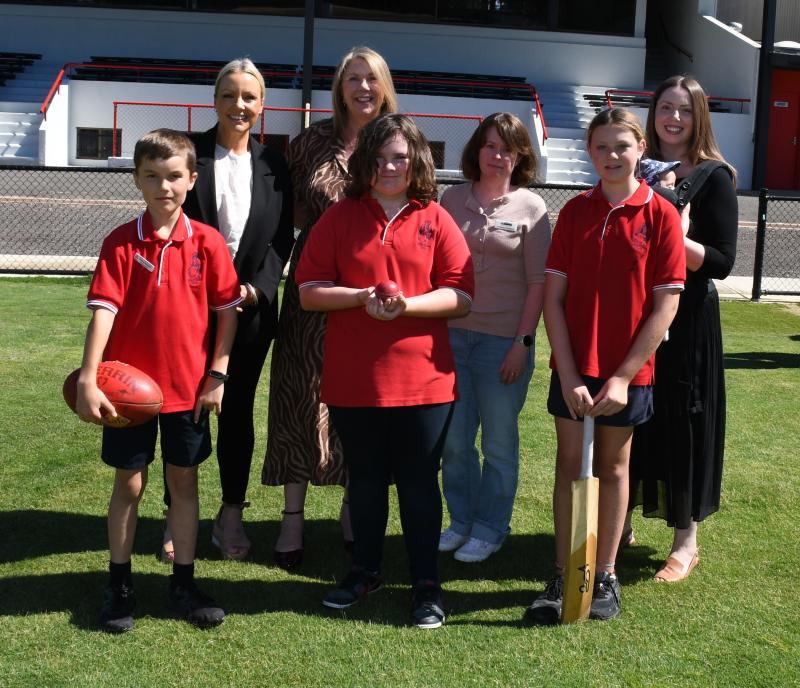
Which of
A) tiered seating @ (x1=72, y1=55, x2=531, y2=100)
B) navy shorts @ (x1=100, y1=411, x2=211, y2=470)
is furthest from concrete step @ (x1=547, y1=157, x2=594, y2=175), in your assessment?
navy shorts @ (x1=100, y1=411, x2=211, y2=470)

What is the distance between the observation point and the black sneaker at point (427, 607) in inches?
152

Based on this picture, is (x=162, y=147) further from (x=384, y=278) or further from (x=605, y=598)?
(x=605, y=598)

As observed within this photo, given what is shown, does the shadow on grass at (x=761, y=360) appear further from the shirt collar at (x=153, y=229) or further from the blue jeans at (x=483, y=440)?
the shirt collar at (x=153, y=229)

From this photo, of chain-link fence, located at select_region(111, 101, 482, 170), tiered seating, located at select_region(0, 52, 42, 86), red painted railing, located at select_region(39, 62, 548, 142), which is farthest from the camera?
tiered seating, located at select_region(0, 52, 42, 86)

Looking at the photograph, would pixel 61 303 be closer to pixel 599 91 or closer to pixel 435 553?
pixel 435 553

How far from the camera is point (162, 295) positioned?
12.3ft

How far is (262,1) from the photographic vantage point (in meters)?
31.7

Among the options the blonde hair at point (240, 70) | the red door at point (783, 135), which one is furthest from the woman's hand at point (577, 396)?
the red door at point (783, 135)

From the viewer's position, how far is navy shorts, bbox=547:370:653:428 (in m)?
3.86

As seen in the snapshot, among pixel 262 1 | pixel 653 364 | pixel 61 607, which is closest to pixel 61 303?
pixel 61 607

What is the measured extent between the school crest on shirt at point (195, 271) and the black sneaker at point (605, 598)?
1.77m

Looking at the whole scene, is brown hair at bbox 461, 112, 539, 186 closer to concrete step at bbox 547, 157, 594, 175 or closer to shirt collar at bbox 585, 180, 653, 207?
shirt collar at bbox 585, 180, 653, 207

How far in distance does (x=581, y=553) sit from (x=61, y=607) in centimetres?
184

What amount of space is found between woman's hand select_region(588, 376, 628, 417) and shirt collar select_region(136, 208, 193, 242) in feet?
4.95
